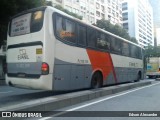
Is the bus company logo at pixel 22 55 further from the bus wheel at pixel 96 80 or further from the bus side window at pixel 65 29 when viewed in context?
the bus wheel at pixel 96 80

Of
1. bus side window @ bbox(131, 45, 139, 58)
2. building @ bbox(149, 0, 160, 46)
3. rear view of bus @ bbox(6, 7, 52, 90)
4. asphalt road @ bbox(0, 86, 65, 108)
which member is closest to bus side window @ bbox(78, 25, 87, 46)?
rear view of bus @ bbox(6, 7, 52, 90)


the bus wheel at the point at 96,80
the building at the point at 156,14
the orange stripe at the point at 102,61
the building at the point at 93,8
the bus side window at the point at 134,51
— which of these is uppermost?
the building at the point at 156,14

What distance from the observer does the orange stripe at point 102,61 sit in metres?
12.6

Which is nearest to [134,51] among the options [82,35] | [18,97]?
[82,35]

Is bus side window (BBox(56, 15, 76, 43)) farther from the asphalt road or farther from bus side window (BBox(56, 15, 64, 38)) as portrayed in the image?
the asphalt road

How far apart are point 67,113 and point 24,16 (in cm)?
482

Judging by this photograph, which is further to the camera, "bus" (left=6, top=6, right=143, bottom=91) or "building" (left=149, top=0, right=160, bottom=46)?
"building" (left=149, top=0, right=160, bottom=46)

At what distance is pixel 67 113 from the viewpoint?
768cm

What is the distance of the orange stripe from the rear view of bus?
10.1 feet

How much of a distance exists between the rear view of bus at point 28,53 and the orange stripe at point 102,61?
121 inches

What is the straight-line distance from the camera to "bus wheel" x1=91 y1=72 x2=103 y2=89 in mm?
12902

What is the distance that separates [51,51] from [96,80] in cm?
418

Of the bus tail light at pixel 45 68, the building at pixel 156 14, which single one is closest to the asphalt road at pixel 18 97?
the bus tail light at pixel 45 68

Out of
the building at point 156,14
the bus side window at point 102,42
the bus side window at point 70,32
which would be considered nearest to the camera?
the bus side window at point 70,32
